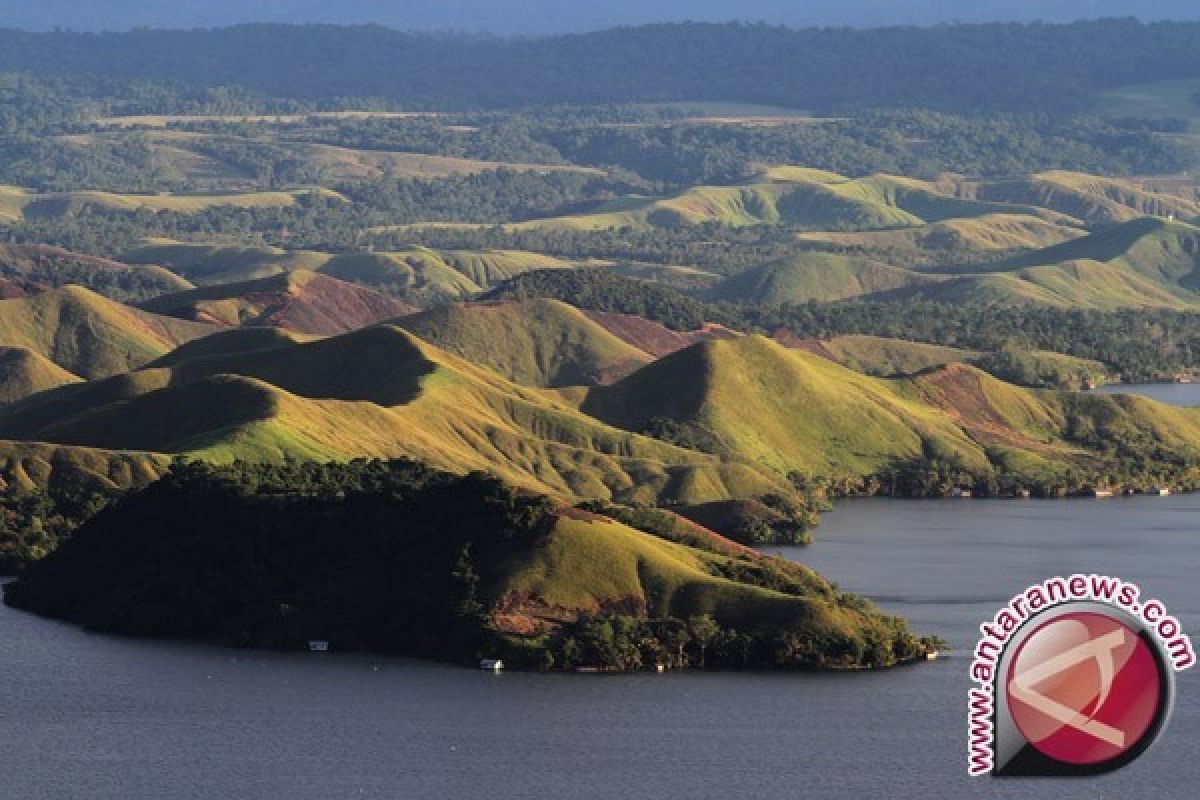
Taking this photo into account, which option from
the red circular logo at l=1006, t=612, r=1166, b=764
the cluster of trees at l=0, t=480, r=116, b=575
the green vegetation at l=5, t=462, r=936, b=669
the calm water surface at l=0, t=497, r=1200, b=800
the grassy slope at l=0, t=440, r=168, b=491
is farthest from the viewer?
the grassy slope at l=0, t=440, r=168, b=491

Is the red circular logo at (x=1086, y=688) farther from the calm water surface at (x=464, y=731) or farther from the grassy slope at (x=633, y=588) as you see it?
the grassy slope at (x=633, y=588)

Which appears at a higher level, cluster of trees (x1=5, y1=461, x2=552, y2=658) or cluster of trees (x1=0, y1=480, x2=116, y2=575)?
cluster of trees (x1=5, y1=461, x2=552, y2=658)

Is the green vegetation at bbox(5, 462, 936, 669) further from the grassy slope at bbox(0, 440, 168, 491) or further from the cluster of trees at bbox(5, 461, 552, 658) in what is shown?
the grassy slope at bbox(0, 440, 168, 491)

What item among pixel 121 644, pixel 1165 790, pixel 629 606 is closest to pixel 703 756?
pixel 1165 790

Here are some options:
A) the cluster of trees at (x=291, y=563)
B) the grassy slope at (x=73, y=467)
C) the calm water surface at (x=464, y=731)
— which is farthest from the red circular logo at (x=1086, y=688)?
→ the grassy slope at (x=73, y=467)

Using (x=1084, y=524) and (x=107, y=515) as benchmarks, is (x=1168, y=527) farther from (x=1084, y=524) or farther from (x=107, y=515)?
(x=107, y=515)

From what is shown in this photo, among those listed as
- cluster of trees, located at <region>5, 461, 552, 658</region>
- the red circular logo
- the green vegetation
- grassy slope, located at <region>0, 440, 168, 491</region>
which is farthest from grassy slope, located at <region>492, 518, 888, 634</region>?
the red circular logo
